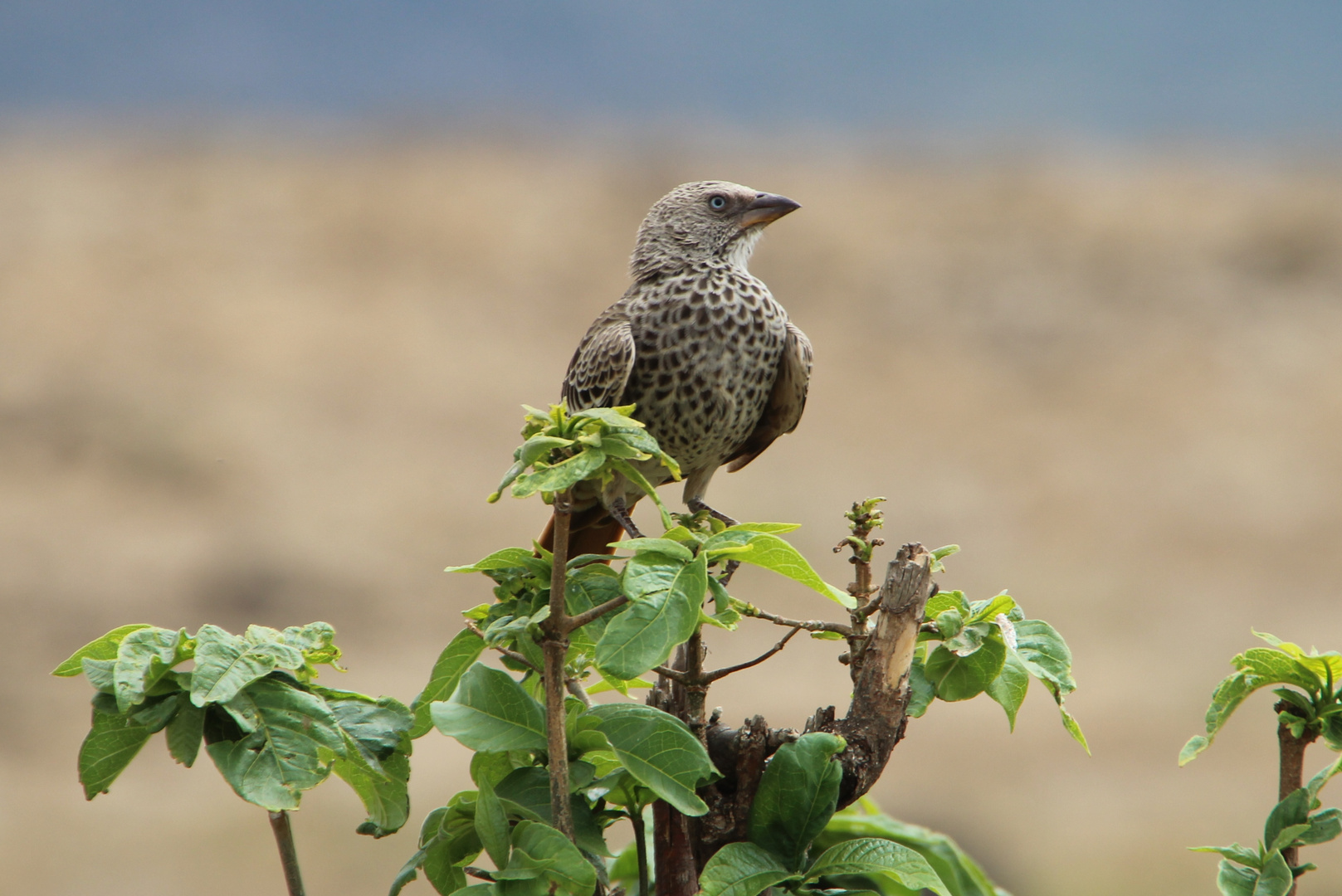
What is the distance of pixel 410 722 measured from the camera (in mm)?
1446

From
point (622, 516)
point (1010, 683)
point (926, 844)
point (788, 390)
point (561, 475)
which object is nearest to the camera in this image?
point (561, 475)

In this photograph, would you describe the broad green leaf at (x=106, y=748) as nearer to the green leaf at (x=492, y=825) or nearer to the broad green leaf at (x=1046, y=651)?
the green leaf at (x=492, y=825)

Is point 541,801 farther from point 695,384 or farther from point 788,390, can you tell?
point 788,390

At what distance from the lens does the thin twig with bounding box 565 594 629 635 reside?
129cm

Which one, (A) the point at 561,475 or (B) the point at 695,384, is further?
(B) the point at 695,384

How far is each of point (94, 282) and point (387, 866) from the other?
27.7 feet

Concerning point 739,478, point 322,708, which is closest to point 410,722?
point 322,708

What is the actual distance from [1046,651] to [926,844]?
50cm

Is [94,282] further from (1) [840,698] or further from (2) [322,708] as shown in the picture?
(2) [322,708]

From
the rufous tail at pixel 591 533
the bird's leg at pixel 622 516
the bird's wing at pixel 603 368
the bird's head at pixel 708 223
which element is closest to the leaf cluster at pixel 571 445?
the bird's leg at pixel 622 516

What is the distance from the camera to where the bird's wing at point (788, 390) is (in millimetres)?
2918

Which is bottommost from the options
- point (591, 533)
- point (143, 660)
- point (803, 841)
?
point (803, 841)

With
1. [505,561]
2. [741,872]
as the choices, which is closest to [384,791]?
[505,561]

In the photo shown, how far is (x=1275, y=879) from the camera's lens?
1.42m
